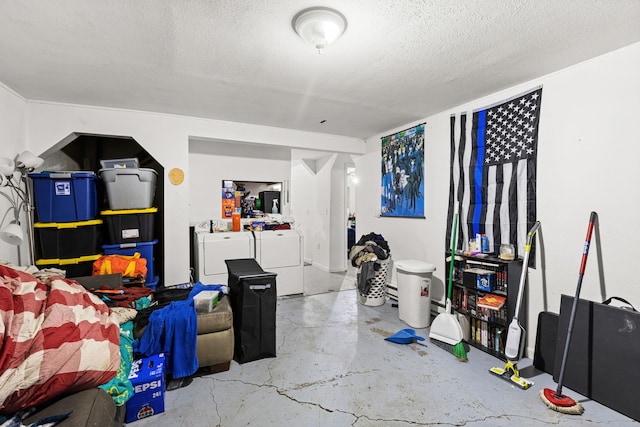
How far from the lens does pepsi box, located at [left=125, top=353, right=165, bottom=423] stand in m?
1.80

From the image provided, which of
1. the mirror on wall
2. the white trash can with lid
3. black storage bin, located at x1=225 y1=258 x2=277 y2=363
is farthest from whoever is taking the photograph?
the mirror on wall

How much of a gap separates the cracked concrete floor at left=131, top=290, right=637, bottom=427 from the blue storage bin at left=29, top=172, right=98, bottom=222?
2.14 metres

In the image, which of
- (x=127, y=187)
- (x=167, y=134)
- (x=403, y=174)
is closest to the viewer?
(x=127, y=187)

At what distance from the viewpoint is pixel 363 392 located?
6.89ft

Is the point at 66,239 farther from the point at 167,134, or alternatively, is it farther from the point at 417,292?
the point at 417,292

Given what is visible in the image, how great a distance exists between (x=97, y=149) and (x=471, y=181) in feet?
17.6

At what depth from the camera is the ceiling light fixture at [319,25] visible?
5.49ft

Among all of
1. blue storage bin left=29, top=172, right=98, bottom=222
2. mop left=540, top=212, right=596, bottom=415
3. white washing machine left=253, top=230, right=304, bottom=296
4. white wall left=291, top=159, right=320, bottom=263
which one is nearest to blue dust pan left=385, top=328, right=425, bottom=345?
mop left=540, top=212, right=596, bottom=415

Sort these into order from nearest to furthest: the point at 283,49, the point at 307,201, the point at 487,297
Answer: the point at 283,49, the point at 487,297, the point at 307,201

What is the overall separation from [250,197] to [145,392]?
337cm

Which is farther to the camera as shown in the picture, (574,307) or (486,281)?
(486,281)

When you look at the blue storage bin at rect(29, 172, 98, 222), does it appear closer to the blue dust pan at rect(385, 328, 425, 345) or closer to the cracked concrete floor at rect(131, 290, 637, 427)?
the cracked concrete floor at rect(131, 290, 637, 427)

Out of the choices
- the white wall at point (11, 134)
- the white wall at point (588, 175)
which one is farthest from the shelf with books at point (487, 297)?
the white wall at point (11, 134)

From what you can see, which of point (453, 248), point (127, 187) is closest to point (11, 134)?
point (127, 187)
